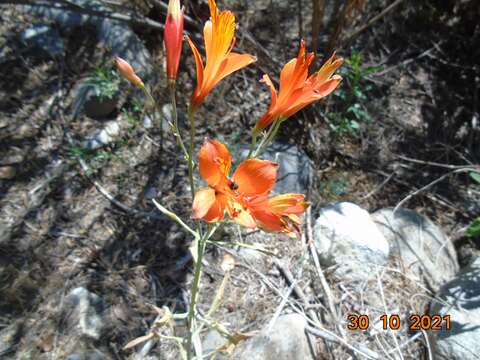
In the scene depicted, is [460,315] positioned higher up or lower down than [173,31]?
lower down

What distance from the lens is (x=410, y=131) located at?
3377mm

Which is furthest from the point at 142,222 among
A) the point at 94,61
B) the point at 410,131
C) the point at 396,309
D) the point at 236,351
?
the point at 410,131

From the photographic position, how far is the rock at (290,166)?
9.46 ft

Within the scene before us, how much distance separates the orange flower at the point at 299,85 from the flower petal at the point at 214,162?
0.29m

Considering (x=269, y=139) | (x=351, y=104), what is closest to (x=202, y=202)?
(x=269, y=139)

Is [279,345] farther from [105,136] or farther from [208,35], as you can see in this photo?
[105,136]

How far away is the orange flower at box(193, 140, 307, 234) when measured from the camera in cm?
116

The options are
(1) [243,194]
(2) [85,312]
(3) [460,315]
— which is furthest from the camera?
(3) [460,315]

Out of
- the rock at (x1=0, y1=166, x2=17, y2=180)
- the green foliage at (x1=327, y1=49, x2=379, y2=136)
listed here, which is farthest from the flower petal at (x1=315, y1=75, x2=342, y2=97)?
the rock at (x1=0, y1=166, x2=17, y2=180)

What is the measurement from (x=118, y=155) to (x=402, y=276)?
221cm

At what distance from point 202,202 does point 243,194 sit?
0.17 meters

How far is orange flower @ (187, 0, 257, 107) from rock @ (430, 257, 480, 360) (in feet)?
6.92
